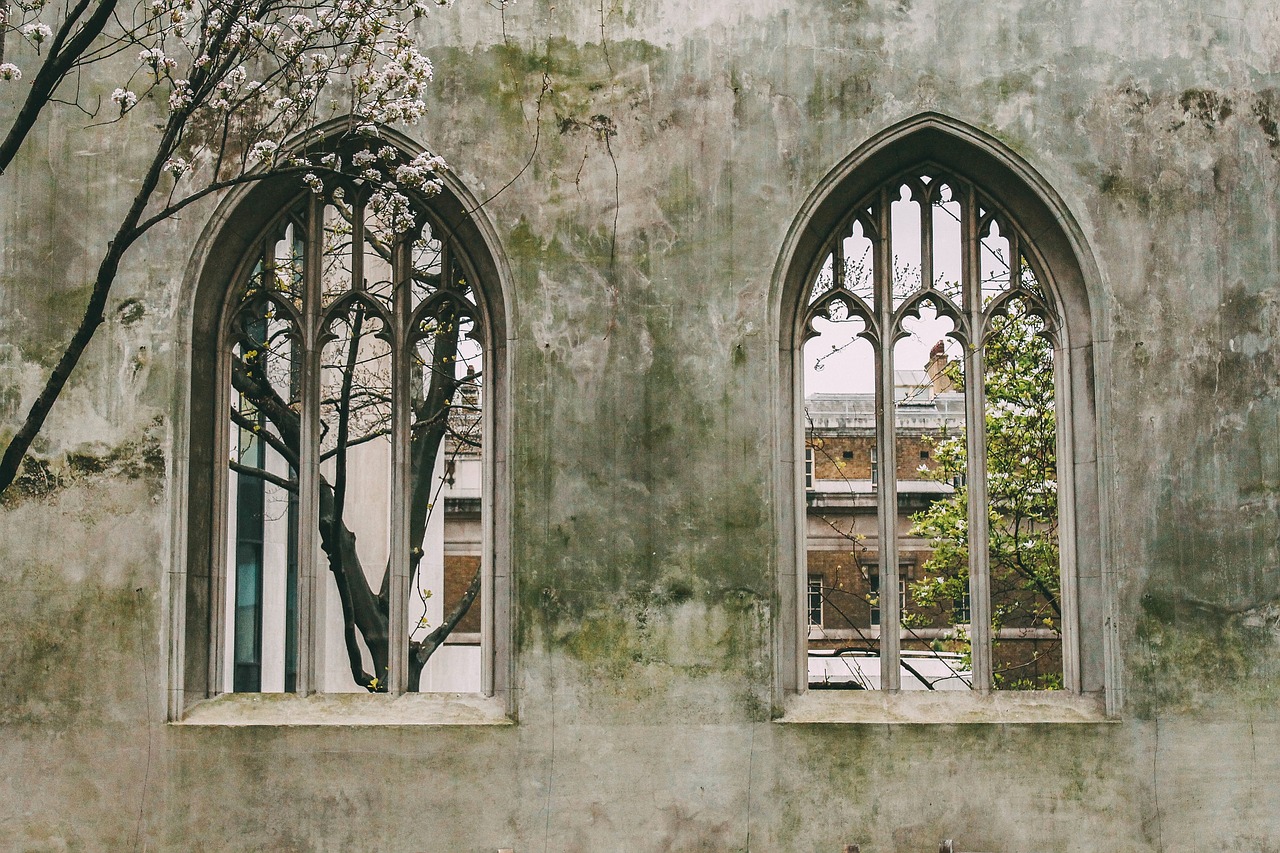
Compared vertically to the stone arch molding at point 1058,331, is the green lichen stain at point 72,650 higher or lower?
lower

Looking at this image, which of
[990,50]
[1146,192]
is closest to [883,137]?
[990,50]

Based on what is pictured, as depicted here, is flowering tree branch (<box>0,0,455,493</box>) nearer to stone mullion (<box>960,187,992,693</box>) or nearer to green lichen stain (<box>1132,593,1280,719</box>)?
stone mullion (<box>960,187,992,693</box>)

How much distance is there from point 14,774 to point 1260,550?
705 cm

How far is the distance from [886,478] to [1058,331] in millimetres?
1399

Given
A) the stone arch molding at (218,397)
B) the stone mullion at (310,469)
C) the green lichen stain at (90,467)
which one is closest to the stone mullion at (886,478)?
the stone arch molding at (218,397)

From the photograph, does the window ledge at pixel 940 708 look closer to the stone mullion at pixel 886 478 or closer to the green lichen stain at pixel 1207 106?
the stone mullion at pixel 886 478

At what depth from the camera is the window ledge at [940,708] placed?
7.02 meters

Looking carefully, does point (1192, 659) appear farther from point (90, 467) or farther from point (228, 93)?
point (90, 467)

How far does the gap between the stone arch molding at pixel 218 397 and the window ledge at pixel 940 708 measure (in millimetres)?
1755

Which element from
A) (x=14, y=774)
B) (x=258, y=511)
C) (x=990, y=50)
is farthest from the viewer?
(x=258, y=511)

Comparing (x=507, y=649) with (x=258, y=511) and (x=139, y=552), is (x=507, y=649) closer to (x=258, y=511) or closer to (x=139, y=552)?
(x=139, y=552)

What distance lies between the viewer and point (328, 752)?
274 inches

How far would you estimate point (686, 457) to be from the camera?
23.5 ft

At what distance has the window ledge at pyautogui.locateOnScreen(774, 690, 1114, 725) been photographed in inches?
276
